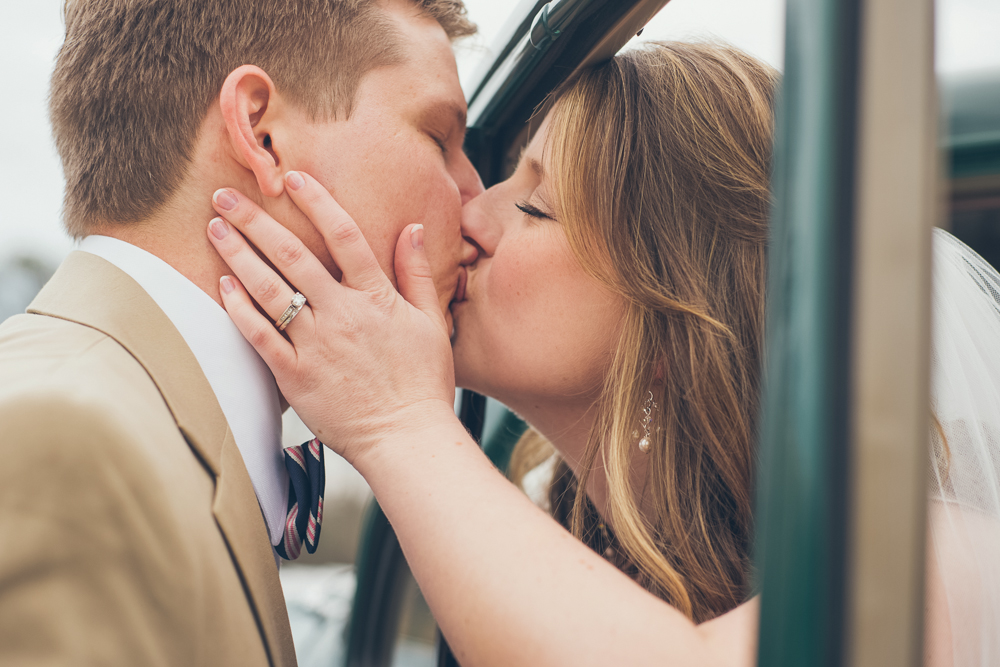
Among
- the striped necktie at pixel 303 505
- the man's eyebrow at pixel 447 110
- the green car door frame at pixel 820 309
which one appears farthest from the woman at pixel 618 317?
the green car door frame at pixel 820 309

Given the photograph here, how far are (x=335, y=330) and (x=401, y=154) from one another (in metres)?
0.55

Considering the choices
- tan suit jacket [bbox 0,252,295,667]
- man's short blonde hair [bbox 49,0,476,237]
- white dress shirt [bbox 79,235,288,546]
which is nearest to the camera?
tan suit jacket [bbox 0,252,295,667]

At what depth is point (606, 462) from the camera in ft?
Answer: 5.70

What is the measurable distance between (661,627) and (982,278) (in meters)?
1.35

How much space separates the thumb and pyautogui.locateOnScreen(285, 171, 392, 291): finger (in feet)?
0.40

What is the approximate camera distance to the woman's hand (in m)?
1.46

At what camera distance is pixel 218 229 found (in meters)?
1.59

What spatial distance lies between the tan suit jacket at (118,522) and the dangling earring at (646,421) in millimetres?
971

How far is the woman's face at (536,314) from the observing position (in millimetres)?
1763

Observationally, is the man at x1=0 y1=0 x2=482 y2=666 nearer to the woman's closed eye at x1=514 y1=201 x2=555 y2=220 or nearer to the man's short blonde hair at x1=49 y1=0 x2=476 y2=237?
the man's short blonde hair at x1=49 y1=0 x2=476 y2=237

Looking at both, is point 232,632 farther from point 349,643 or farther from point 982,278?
point 982,278

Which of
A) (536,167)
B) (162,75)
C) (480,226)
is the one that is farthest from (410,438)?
(162,75)

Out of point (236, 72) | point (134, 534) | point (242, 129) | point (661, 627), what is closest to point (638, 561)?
point (661, 627)

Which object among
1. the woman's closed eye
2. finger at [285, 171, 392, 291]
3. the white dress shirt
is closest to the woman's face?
the woman's closed eye
